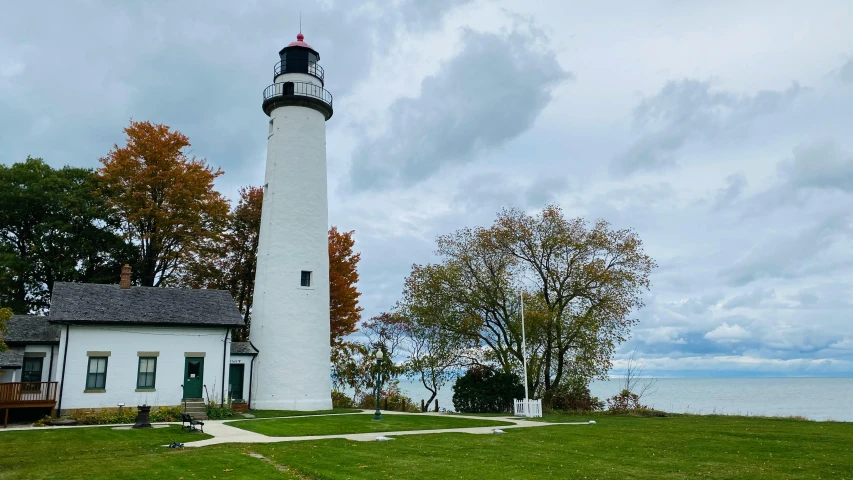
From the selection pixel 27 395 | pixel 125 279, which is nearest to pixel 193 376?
pixel 125 279

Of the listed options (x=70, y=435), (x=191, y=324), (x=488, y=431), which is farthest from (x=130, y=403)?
(x=488, y=431)

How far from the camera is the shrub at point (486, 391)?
2952cm

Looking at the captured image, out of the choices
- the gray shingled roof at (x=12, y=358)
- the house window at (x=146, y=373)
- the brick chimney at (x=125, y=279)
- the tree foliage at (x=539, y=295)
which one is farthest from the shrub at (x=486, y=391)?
the gray shingled roof at (x=12, y=358)

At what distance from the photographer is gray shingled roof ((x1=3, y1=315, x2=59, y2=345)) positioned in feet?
76.6

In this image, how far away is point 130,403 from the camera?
79.0 feet

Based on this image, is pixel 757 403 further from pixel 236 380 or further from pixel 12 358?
pixel 12 358

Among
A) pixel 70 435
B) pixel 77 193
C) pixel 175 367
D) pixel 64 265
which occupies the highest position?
pixel 77 193

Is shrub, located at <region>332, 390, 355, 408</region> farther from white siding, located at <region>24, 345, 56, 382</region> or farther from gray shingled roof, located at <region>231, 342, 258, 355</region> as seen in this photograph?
white siding, located at <region>24, 345, 56, 382</region>

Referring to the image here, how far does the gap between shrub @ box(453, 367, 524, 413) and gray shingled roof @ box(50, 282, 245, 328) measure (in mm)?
11576

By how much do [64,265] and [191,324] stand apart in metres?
12.1

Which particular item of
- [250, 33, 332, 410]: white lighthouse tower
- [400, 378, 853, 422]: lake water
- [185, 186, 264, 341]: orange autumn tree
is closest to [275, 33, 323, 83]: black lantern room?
[250, 33, 332, 410]: white lighthouse tower

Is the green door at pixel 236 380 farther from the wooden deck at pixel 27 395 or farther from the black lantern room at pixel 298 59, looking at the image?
the black lantern room at pixel 298 59

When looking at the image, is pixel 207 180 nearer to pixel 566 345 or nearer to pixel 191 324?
pixel 191 324

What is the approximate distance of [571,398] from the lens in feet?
98.9
